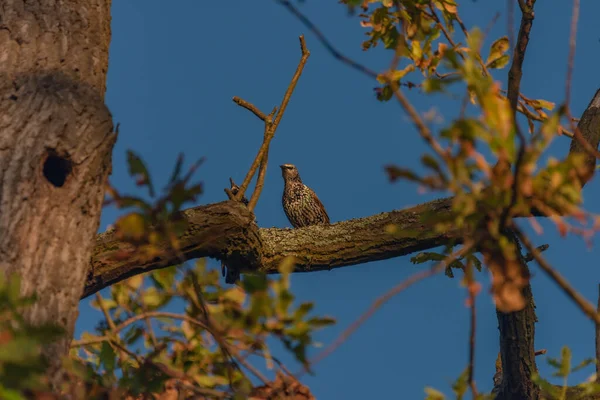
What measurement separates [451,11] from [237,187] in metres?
2.07

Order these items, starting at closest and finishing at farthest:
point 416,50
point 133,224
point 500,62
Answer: point 133,224 → point 500,62 → point 416,50

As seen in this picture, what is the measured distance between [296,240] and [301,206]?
5.18 meters

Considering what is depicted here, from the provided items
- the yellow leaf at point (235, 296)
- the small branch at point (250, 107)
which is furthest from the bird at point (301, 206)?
the yellow leaf at point (235, 296)

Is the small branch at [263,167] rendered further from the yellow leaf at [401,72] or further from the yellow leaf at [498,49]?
the yellow leaf at [498,49]

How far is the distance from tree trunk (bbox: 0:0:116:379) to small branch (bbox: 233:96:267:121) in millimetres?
1816

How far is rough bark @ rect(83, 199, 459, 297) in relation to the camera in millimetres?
4184

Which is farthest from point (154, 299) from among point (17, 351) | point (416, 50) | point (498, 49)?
point (498, 49)

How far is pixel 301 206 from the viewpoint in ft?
32.4

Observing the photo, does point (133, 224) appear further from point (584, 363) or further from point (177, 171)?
point (584, 363)

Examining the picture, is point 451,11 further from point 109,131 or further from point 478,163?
point 478,163

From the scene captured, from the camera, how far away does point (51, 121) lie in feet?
9.08

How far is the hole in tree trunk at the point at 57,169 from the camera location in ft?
9.02

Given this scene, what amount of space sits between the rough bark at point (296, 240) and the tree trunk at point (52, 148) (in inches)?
47.5

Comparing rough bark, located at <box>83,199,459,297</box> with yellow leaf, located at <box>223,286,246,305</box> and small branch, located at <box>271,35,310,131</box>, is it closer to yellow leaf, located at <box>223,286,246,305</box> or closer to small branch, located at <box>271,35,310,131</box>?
small branch, located at <box>271,35,310,131</box>
